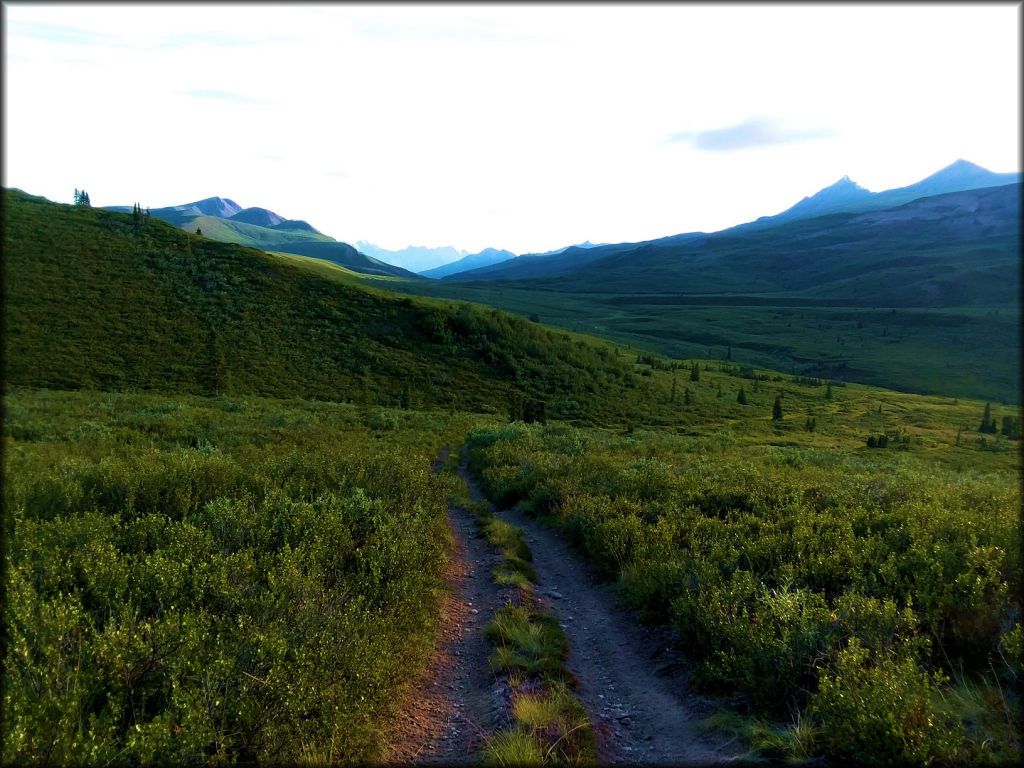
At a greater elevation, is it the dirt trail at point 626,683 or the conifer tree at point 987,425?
the dirt trail at point 626,683

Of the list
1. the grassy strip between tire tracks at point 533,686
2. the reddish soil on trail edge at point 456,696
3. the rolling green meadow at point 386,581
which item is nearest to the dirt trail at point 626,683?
the grassy strip between tire tracks at point 533,686

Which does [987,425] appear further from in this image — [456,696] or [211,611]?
[211,611]

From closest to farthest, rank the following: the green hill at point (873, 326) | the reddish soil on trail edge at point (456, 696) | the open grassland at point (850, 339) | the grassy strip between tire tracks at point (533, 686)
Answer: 1. the grassy strip between tire tracks at point (533, 686)
2. the reddish soil on trail edge at point (456, 696)
3. the open grassland at point (850, 339)
4. the green hill at point (873, 326)

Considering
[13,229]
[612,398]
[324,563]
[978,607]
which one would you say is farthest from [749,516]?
[13,229]

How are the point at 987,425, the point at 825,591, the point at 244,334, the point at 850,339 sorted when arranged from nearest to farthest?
the point at 825,591, the point at 987,425, the point at 244,334, the point at 850,339

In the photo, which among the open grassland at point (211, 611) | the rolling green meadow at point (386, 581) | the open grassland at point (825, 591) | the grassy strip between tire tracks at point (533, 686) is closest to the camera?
the open grassland at point (211, 611)

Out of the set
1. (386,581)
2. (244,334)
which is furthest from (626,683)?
(244,334)

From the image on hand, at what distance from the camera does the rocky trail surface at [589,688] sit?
5.52 meters

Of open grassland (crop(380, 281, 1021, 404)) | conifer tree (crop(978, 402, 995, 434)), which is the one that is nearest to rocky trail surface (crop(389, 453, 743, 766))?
conifer tree (crop(978, 402, 995, 434))

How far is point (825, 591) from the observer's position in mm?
7703

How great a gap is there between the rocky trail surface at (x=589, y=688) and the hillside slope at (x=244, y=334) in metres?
34.1

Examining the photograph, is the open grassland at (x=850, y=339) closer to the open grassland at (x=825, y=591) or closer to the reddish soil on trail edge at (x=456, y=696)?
the open grassland at (x=825, y=591)

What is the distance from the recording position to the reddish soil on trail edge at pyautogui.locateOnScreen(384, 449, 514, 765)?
215 inches

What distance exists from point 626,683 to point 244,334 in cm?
5168
